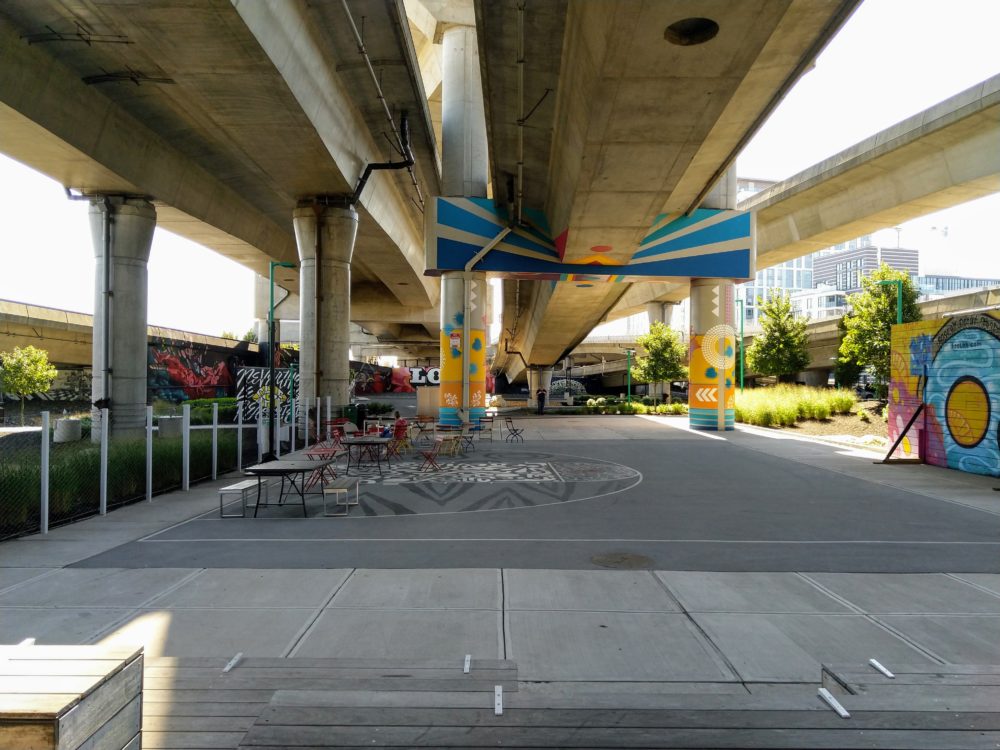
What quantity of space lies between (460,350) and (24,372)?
67.8 feet

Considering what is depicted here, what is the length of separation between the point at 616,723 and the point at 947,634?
11.3 ft

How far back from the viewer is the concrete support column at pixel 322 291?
22.5m

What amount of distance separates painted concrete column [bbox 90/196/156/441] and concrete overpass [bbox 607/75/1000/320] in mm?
26381

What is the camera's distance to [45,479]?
8.31 m

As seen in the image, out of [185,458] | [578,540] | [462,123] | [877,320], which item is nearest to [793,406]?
[877,320]

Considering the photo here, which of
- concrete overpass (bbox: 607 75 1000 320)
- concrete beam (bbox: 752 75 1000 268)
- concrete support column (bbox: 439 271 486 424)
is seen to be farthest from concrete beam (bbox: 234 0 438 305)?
concrete overpass (bbox: 607 75 1000 320)

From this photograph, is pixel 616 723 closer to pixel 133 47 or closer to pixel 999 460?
pixel 999 460

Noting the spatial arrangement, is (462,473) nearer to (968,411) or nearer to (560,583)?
(560,583)

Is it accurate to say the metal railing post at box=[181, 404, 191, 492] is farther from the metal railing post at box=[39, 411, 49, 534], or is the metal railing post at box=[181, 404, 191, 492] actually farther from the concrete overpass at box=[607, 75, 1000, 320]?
the concrete overpass at box=[607, 75, 1000, 320]

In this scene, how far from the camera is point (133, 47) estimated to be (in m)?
13.8

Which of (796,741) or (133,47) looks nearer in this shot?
(796,741)

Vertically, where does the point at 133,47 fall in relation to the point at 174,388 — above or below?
above

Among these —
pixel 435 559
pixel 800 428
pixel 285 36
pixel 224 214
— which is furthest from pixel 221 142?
pixel 800 428

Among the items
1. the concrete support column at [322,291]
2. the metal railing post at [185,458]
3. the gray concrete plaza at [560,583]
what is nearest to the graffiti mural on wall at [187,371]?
the concrete support column at [322,291]
